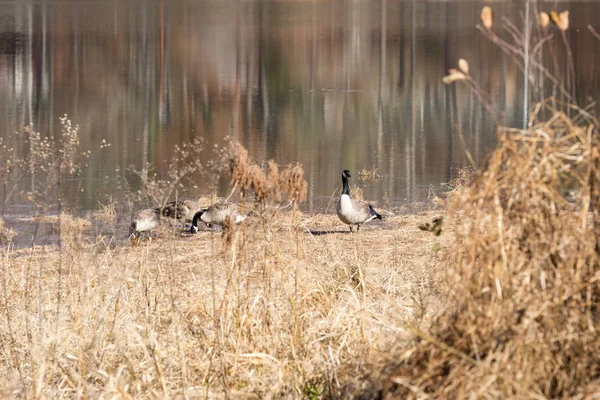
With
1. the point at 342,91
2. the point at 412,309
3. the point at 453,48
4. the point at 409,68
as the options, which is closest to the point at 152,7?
the point at 453,48

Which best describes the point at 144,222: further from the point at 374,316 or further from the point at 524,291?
the point at 524,291

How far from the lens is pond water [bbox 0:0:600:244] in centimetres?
1517

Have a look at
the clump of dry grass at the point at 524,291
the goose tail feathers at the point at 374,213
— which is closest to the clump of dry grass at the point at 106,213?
the goose tail feathers at the point at 374,213

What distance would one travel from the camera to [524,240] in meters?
3.54

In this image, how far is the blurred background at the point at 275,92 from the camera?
16188 mm

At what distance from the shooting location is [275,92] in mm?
27406

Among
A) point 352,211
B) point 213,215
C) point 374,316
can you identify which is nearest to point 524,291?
point 374,316

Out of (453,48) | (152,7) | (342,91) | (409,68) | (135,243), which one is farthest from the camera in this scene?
(152,7)

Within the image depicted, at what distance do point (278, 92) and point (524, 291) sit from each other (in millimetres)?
24171

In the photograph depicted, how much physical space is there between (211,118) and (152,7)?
5352 cm

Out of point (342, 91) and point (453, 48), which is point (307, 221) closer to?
point (342, 91)

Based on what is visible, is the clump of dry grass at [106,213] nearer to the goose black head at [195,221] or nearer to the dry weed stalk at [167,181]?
the goose black head at [195,221]

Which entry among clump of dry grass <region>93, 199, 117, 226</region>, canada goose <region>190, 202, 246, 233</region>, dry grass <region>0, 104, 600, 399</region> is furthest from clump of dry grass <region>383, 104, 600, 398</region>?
clump of dry grass <region>93, 199, 117, 226</region>

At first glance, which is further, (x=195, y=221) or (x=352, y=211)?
(x=195, y=221)
